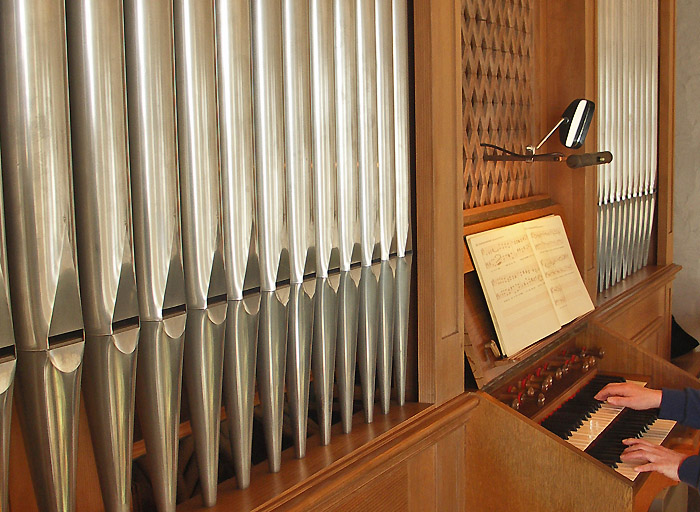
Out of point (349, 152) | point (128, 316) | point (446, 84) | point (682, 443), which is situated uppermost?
point (446, 84)

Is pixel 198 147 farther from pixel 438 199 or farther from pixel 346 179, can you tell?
pixel 438 199

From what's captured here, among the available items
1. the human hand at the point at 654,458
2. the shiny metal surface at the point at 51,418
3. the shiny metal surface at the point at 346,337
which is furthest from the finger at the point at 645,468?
the shiny metal surface at the point at 51,418

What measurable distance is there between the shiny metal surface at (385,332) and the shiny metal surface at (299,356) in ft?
1.09

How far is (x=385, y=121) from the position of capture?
210 centimetres

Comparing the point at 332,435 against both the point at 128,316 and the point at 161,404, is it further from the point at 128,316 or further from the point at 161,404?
the point at 128,316

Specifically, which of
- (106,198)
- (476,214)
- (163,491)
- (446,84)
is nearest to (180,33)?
(106,198)

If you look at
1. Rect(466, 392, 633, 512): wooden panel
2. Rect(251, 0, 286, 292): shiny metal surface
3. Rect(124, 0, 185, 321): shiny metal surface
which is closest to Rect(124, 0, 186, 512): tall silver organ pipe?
Rect(124, 0, 185, 321): shiny metal surface

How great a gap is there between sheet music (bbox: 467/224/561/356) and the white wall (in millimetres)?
2987

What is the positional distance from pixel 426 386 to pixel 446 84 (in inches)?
36.1

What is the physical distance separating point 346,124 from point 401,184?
33 cm

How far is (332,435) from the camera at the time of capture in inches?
80.7

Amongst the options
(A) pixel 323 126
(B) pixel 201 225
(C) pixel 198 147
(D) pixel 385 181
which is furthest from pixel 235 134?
(D) pixel 385 181

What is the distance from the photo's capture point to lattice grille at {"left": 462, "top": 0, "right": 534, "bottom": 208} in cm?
294

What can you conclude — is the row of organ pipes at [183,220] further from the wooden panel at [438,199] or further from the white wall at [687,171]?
the white wall at [687,171]
